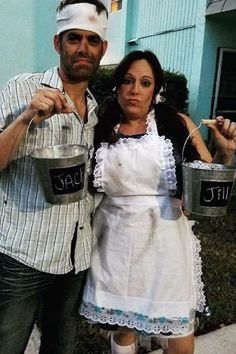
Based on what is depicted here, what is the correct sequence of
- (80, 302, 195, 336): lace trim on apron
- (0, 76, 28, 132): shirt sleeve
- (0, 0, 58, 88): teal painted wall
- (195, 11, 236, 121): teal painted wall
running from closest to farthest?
(0, 76, 28, 132): shirt sleeve → (80, 302, 195, 336): lace trim on apron → (0, 0, 58, 88): teal painted wall → (195, 11, 236, 121): teal painted wall

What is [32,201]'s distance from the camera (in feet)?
5.80

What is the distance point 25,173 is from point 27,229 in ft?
0.78

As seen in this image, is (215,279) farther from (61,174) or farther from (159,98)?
(61,174)

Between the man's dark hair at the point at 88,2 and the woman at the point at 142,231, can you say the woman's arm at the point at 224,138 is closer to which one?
the woman at the point at 142,231

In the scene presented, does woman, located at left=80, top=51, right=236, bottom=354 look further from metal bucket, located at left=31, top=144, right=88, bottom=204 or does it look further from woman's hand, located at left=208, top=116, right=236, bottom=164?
metal bucket, located at left=31, top=144, right=88, bottom=204

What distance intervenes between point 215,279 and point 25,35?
5519 millimetres

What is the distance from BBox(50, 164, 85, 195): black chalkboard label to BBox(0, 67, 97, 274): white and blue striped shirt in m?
0.18

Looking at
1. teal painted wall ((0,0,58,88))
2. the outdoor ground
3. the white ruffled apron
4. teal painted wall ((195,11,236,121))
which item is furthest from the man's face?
teal painted wall ((195,11,236,121))

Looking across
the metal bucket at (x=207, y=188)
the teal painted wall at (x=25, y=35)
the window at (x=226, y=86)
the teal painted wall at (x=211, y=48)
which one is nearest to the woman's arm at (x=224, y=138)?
the metal bucket at (x=207, y=188)

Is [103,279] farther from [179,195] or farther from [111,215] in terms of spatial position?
[179,195]

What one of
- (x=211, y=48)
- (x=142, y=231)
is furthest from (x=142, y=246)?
(x=211, y=48)

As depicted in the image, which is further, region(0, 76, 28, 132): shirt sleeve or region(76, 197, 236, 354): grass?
region(76, 197, 236, 354): grass

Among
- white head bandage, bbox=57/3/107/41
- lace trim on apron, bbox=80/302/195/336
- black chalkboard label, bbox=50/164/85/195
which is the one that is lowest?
lace trim on apron, bbox=80/302/195/336

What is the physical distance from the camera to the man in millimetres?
A: 1751
